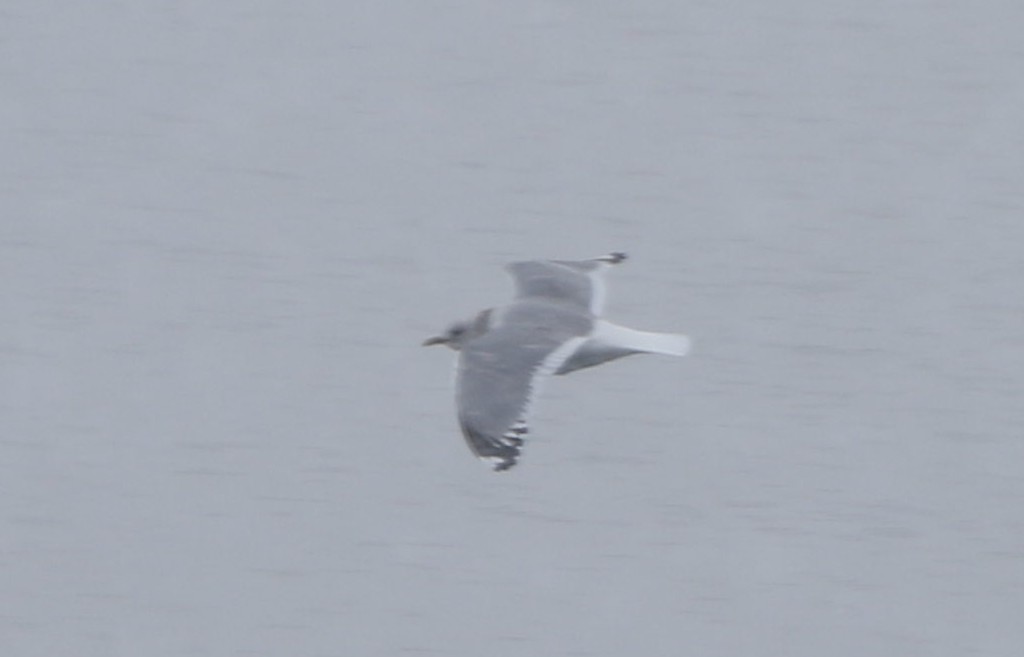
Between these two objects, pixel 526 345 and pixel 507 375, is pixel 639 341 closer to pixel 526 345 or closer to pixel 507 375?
pixel 526 345

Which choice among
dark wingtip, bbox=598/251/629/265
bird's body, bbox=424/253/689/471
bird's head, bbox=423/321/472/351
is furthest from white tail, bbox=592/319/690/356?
dark wingtip, bbox=598/251/629/265

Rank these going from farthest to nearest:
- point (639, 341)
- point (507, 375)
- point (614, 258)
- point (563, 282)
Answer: point (614, 258)
point (563, 282)
point (639, 341)
point (507, 375)

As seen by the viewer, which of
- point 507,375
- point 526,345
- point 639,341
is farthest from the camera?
point 639,341

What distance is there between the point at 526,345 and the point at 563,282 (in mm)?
423

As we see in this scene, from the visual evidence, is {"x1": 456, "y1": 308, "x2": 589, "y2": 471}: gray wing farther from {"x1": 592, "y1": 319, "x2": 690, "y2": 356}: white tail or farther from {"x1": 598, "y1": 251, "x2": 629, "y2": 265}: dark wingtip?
{"x1": 598, "y1": 251, "x2": 629, "y2": 265}: dark wingtip

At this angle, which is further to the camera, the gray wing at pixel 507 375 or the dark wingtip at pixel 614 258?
the dark wingtip at pixel 614 258

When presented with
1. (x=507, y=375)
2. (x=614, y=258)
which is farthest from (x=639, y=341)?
(x=614, y=258)

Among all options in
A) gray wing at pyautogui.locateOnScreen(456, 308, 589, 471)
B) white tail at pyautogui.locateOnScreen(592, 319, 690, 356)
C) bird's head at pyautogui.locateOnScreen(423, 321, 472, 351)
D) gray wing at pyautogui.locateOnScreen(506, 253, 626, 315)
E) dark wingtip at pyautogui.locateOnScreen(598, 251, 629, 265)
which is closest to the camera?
gray wing at pyautogui.locateOnScreen(456, 308, 589, 471)

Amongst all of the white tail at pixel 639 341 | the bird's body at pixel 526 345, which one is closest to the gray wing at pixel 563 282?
the bird's body at pixel 526 345

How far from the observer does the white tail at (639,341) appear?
4.05m

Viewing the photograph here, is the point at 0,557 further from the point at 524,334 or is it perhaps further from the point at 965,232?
the point at 965,232

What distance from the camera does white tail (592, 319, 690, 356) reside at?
4.05 meters

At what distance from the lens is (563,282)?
435cm

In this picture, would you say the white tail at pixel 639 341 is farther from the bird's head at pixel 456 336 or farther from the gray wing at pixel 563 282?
the bird's head at pixel 456 336
